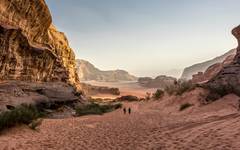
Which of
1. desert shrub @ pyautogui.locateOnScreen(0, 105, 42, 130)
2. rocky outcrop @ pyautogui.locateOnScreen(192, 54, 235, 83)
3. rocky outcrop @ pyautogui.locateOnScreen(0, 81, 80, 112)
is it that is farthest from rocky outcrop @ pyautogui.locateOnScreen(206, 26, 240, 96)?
rocky outcrop @ pyautogui.locateOnScreen(192, 54, 235, 83)

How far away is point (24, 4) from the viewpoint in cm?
2652

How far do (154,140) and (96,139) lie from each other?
2.51 m

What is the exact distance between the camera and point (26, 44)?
24469 mm

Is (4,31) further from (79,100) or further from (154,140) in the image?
(154,140)

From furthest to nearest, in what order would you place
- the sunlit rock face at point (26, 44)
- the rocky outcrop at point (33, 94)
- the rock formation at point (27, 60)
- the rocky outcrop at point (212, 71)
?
the rocky outcrop at point (212, 71) < the sunlit rock face at point (26, 44) < the rock formation at point (27, 60) < the rocky outcrop at point (33, 94)

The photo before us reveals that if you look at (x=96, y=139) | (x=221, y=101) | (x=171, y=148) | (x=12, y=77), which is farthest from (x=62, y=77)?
(x=171, y=148)

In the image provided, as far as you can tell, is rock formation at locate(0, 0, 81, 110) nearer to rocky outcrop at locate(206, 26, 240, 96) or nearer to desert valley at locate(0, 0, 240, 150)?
desert valley at locate(0, 0, 240, 150)

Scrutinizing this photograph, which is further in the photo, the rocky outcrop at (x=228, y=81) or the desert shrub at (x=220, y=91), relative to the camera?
the rocky outcrop at (x=228, y=81)

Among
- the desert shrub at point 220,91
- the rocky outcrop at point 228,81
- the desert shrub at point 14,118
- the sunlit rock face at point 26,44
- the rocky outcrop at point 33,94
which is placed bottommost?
the desert shrub at point 14,118

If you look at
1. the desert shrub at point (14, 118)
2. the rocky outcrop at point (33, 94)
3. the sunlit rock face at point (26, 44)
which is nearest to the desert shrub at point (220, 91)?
the rocky outcrop at point (33, 94)

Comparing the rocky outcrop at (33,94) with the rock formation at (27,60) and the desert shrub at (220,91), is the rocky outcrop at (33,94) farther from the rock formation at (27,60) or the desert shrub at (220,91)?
the desert shrub at (220,91)

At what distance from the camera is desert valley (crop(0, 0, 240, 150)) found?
8812mm

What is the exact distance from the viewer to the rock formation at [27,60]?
2073cm

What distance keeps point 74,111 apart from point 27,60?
7058 mm
